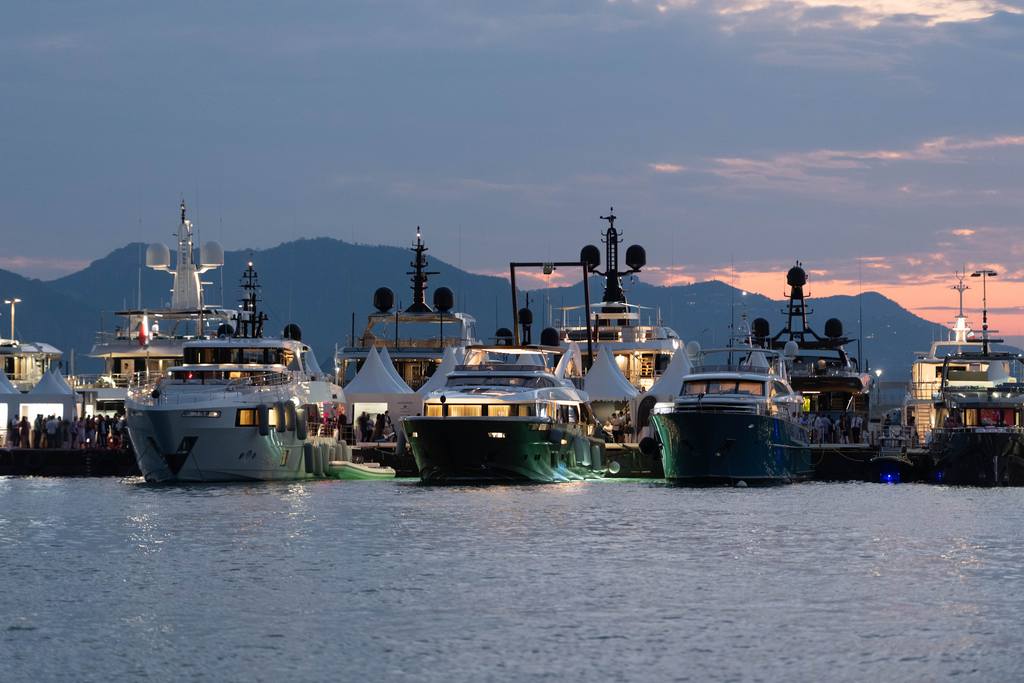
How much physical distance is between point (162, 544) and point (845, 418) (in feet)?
153

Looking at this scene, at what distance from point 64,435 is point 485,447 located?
22.9 metres

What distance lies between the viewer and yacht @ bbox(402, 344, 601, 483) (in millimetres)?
62719

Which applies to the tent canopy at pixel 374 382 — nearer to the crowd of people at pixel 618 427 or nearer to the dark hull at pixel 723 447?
the crowd of people at pixel 618 427

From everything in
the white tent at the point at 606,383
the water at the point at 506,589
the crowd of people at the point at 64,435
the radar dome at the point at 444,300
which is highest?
the radar dome at the point at 444,300

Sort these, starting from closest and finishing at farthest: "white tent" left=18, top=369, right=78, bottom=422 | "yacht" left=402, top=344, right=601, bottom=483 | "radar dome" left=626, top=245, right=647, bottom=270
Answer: "yacht" left=402, top=344, right=601, bottom=483, "white tent" left=18, top=369, right=78, bottom=422, "radar dome" left=626, top=245, right=647, bottom=270

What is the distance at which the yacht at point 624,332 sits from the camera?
9919cm

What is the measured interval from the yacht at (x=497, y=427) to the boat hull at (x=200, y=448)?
555 cm

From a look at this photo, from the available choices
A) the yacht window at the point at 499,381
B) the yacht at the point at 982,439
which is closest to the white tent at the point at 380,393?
the yacht window at the point at 499,381

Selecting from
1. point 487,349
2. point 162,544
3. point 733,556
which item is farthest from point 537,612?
point 487,349

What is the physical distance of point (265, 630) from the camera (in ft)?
101

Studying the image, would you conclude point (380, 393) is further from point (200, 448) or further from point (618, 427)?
point (200, 448)

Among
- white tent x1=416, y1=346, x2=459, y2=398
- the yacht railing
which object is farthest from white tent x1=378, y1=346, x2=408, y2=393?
the yacht railing

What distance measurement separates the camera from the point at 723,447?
65.2 meters

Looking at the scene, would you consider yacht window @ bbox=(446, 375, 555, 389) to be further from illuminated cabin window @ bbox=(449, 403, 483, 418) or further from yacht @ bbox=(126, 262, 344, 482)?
yacht @ bbox=(126, 262, 344, 482)
